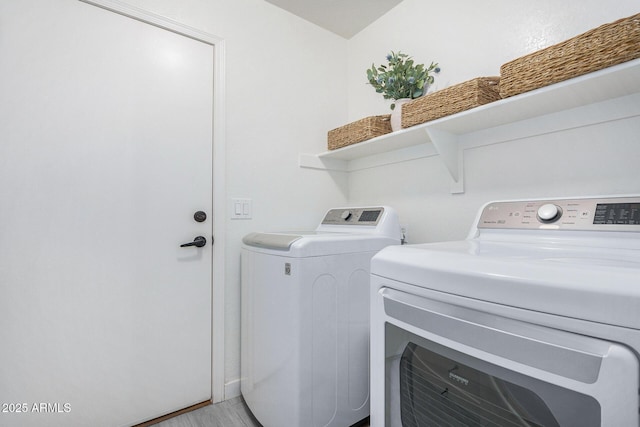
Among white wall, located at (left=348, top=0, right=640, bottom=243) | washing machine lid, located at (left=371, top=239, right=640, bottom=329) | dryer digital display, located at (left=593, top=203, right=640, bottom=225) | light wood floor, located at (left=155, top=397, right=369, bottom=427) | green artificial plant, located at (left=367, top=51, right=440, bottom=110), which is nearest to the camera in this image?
washing machine lid, located at (left=371, top=239, right=640, bottom=329)

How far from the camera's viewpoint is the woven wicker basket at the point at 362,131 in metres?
1.78

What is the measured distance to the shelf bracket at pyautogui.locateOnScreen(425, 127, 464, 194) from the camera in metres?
1.54

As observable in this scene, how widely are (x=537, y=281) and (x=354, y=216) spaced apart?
123 centimetres

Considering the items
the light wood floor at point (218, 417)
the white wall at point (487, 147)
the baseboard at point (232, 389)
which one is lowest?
the light wood floor at point (218, 417)

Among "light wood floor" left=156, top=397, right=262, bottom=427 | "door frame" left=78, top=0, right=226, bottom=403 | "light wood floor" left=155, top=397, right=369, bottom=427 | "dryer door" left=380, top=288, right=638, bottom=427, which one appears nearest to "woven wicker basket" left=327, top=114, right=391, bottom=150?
"door frame" left=78, top=0, right=226, bottom=403

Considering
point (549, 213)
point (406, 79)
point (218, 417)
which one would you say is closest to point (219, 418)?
point (218, 417)

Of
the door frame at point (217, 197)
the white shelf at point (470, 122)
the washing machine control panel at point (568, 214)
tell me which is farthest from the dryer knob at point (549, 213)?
the door frame at point (217, 197)

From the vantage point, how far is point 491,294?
568mm

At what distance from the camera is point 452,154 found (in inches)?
62.9

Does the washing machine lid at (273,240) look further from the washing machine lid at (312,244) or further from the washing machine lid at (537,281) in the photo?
the washing machine lid at (537,281)

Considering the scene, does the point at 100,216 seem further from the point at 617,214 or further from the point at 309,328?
the point at 617,214

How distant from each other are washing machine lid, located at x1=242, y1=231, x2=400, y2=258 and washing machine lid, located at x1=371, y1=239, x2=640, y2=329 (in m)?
0.52

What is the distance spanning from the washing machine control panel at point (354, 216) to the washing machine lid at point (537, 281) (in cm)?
84

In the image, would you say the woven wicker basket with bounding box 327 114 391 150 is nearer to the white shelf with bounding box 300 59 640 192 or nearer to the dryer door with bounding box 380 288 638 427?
the white shelf with bounding box 300 59 640 192
